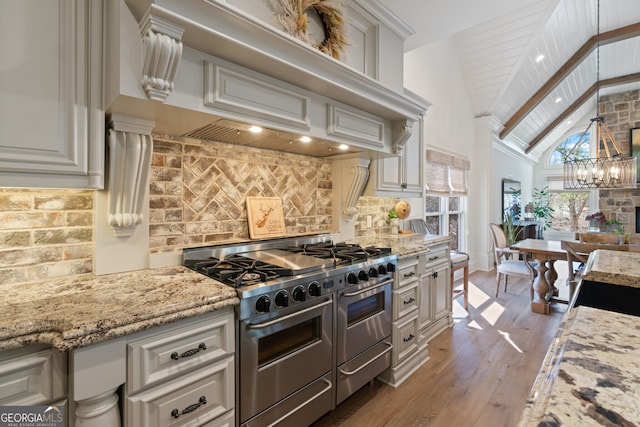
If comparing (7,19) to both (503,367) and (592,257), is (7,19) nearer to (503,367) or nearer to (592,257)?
(592,257)

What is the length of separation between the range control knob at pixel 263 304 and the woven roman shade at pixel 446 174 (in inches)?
133

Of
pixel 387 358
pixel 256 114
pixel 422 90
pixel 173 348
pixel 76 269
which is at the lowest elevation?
pixel 387 358

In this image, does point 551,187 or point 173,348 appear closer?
point 173,348

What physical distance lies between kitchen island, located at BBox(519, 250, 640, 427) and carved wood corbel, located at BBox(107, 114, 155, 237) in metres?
1.64

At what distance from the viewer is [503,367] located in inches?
99.0

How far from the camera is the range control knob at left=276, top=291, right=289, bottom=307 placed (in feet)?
4.76

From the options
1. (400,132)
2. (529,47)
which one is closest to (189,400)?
(400,132)

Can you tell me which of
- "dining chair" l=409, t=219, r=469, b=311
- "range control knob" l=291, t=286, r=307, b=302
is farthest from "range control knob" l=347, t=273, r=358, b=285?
"dining chair" l=409, t=219, r=469, b=311

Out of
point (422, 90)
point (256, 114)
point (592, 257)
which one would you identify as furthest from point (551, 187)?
point (256, 114)

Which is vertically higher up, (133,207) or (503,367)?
(133,207)

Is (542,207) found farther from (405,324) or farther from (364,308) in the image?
(364,308)

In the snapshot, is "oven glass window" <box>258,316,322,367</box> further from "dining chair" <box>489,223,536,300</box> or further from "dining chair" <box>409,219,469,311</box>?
"dining chair" <box>489,223,536,300</box>

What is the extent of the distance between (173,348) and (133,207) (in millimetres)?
732

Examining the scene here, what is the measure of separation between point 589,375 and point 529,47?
505 cm
